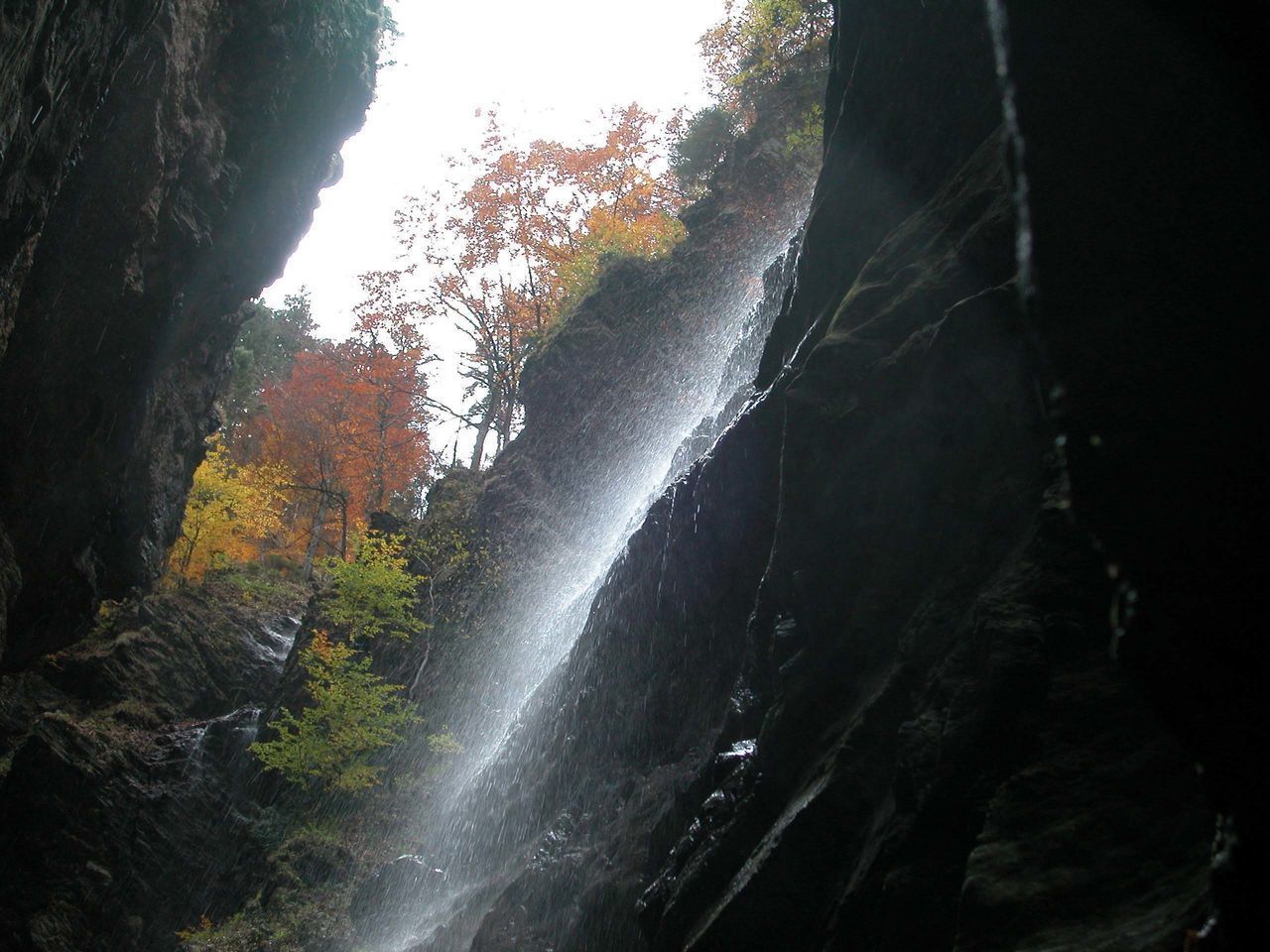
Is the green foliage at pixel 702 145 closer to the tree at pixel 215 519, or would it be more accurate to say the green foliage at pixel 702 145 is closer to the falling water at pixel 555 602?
the falling water at pixel 555 602

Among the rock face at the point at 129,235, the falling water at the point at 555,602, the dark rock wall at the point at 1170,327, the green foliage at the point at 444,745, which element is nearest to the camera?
the dark rock wall at the point at 1170,327

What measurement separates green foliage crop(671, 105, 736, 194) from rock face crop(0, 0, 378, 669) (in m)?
9.99

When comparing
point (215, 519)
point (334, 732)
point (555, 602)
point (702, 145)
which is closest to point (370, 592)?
point (334, 732)

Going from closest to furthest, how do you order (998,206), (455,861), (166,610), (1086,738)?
(1086,738) < (998,206) < (455,861) < (166,610)

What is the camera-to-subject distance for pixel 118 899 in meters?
14.6

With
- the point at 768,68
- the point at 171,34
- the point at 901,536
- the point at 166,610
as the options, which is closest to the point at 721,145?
the point at 768,68

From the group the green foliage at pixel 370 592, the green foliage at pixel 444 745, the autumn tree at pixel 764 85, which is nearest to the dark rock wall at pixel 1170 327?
the green foliage at pixel 444 745

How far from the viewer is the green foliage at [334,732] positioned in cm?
1544

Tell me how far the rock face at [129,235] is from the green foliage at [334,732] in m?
3.84

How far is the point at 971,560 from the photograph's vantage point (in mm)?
→ 5164

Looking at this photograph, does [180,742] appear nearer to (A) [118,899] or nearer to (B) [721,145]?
(A) [118,899]

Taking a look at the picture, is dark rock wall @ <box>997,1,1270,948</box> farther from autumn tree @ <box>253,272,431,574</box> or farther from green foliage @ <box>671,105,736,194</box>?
autumn tree @ <box>253,272,431,574</box>

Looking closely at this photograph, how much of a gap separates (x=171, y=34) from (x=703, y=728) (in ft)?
35.3

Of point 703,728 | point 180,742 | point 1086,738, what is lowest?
point 180,742
